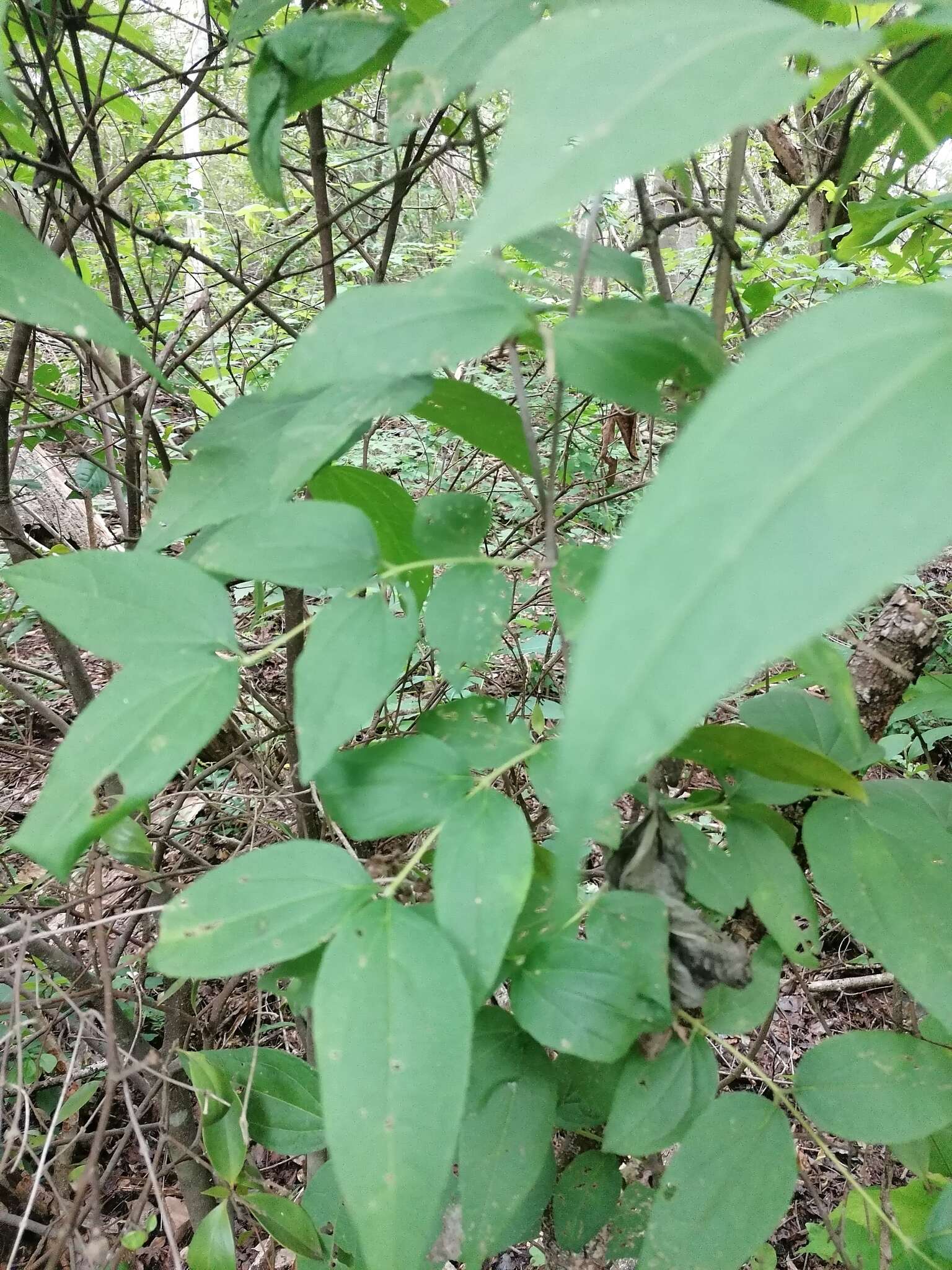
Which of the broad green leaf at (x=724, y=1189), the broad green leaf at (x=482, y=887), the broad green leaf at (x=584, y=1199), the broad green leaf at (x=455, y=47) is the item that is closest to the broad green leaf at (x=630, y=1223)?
the broad green leaf at (x=584, y=1199)

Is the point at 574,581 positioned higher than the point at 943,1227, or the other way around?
the point at 574,581

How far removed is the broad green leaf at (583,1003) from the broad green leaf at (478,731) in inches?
4.3

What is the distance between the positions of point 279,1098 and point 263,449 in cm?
57

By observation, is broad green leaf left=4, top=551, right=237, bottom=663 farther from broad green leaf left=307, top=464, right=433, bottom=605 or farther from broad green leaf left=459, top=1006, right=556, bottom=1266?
broad green leaf left=459, top=1006, right=556, bottom=1266

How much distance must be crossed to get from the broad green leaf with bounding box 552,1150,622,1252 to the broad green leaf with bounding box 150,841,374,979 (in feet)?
1.12

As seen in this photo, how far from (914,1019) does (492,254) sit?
0.68 m

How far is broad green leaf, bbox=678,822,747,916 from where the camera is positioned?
18.6 inches

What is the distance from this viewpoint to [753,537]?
21 cm

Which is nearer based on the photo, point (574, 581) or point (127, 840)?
point (574, 581)

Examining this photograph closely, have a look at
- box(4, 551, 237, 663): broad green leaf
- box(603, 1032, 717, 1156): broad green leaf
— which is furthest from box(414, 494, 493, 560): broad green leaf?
box(603, 1032, 717, 1156): broad green leaf

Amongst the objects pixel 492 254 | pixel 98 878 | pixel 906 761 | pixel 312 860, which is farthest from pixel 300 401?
pixel 906 761

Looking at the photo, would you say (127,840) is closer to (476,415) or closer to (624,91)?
(476,415)

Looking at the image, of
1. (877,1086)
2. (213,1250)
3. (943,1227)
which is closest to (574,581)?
(877,1086)

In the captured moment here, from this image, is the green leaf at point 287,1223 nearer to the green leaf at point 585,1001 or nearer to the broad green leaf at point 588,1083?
the broad green leaf at point 588,1083
